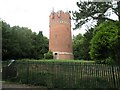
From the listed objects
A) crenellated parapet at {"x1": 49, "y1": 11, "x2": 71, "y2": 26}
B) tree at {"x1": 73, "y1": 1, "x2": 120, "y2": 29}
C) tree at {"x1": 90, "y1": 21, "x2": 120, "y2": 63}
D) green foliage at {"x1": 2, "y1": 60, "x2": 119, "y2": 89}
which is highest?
crenellated parapet at {"x1": 49, "y1": 11, "x2": 71, "y2": 26}

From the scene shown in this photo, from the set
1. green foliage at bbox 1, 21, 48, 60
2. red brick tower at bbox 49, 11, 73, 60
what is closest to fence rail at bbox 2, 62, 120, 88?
green foliage at bbox 1, 21, 48, 60

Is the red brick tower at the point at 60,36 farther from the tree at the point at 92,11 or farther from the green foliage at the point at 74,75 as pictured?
the green foliage at the point at 74,75

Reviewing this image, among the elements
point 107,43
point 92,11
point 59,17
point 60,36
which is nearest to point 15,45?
point 60,36

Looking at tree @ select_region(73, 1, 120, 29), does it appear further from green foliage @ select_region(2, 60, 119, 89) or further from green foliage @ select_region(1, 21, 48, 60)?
green foliage @ select_region(1, 21, 48, 60)

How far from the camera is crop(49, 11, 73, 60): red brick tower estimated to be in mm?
42781

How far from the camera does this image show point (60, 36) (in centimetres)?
4325

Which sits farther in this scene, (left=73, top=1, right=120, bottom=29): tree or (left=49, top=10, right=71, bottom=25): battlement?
(left=49, top=10, right=71, bottom=25): battlement

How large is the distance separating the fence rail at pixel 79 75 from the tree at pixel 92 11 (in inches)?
128

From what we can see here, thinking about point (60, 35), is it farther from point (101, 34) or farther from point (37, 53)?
point (101, 34)

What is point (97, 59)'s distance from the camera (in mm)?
10758

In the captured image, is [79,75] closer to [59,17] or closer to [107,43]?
[107,43]

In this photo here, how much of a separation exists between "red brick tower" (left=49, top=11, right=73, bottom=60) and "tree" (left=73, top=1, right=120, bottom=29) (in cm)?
2957

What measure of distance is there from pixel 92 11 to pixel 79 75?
411cm

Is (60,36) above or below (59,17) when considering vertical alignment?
below
